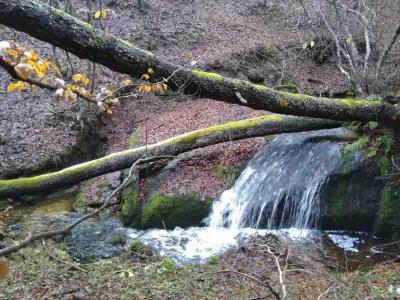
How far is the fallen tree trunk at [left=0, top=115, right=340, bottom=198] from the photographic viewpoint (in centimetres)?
960

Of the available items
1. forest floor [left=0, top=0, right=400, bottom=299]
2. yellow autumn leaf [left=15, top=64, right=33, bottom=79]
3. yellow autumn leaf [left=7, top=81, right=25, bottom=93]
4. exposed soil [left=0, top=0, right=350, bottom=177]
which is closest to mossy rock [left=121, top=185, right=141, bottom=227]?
forest floor [left=0, top=0, right=400, bottom=299]

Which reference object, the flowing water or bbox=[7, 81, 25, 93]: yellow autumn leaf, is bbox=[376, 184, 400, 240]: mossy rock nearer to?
the flowing water

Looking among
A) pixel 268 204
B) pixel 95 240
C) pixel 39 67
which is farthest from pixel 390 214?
pixel 39 67

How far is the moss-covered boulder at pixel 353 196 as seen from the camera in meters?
8.92

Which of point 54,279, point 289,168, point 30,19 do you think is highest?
point 30,19

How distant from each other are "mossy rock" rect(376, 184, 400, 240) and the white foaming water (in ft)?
3.75

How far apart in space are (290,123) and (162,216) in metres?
3.43

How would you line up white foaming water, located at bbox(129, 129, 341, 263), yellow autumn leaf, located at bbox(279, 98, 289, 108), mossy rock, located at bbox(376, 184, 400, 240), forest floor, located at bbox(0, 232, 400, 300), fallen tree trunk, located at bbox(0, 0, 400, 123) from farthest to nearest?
white foaming water, located at bbox(129, 129, 341, 263) < mossy rock, located at bbox(376, 184, 400, 240) < yellow autumn leaf, located at bbox(279, 98, 289, 108) < forest floor, located at bbox(0, 232, 400, 300) < fallen tree trunk, located at bbox(0, 0, 400, 123)

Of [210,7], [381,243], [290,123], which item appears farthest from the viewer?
[210,7]

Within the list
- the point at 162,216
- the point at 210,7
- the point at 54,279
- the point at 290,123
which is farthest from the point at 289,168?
the point at 210,7

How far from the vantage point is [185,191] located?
1006cm

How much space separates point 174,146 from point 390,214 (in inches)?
182

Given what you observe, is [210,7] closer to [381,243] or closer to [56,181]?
[56,181]

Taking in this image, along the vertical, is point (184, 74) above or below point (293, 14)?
below
